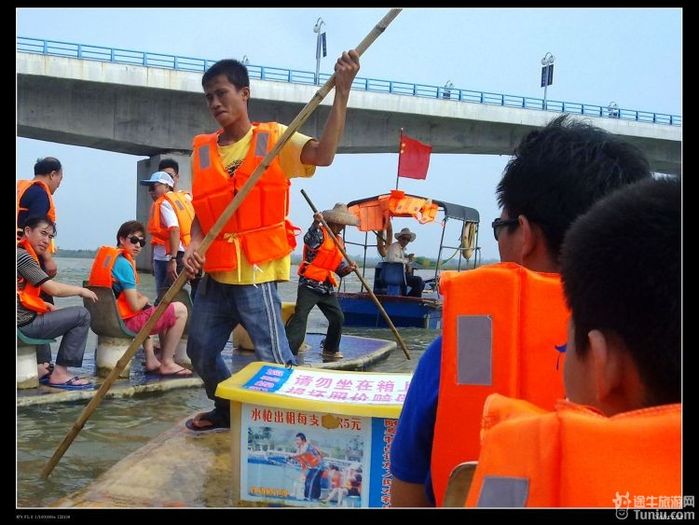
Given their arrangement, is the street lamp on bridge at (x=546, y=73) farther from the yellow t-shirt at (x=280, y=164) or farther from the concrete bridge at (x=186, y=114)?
the yellow t-shirt at (x=280, y=164)

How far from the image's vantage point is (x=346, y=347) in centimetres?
782

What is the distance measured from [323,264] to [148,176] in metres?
13.9

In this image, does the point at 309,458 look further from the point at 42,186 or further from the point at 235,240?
the point at 42,186

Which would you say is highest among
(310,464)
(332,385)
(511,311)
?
(511,311)

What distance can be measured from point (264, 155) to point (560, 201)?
2.09 meters

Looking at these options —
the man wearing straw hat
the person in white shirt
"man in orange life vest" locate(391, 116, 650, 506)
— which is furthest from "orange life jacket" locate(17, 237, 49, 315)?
the person in white shirt

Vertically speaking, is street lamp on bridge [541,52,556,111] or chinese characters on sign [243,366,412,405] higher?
street lamp on bridge [541,52,556,111]

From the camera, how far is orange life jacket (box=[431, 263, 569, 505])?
1523 mm

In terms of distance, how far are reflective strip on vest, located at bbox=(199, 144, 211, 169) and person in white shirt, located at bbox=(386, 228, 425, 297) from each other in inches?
362

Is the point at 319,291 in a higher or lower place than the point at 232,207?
lower

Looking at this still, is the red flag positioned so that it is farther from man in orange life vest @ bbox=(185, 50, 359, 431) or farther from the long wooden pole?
the long wooden pole

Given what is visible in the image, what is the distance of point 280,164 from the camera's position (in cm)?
340

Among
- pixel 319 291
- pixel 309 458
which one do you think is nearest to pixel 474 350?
pixel 309 458
